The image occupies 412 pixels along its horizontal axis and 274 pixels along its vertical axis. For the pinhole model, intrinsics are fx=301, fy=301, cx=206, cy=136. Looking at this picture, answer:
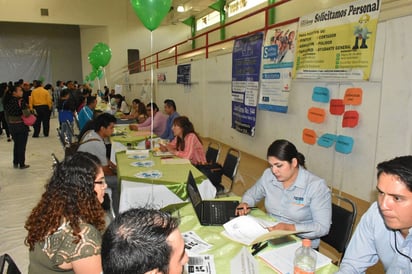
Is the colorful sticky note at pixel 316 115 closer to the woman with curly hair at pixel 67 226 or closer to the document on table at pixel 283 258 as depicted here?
the document on table at pixel 283 258

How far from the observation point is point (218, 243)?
151 centimetres

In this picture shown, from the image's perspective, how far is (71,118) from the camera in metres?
7.96

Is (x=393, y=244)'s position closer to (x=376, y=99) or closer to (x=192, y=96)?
(x=376, y=99)

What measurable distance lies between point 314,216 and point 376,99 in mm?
2073

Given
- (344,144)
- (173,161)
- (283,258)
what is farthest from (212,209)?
(344,144)

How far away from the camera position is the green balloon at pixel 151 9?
346cm

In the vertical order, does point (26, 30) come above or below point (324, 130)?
above

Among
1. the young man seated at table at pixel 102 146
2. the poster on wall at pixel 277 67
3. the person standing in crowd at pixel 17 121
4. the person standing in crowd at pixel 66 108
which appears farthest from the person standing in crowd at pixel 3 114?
the poster on wall at pixel 277 67

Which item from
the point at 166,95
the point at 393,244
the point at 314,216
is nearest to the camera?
the point at 393,244

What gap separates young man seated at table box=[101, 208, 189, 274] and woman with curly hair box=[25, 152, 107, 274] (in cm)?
48

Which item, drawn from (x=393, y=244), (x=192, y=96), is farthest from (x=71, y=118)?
(x=393, y=244)

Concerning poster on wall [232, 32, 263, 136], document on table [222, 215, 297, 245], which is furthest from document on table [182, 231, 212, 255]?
poster on wall [232, 32, 263, 136]

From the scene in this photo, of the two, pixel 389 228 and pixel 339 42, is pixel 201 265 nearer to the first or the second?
pixel 389 228

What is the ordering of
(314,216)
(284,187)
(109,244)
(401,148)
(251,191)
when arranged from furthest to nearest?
(401,148), (251,191), (284,187), (314,216), (109,244)
